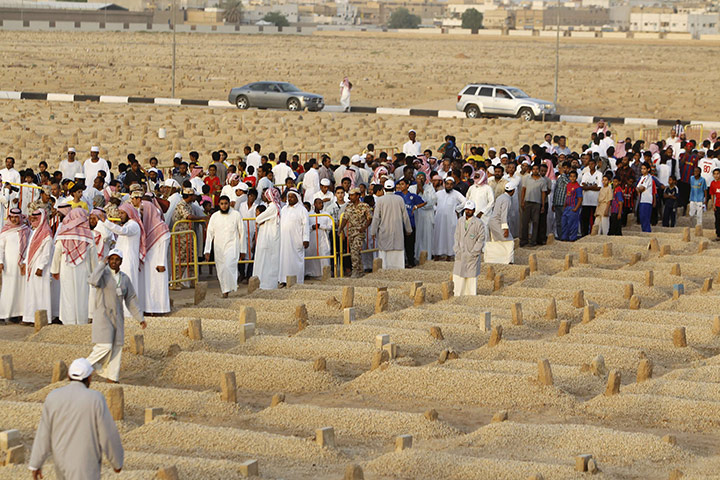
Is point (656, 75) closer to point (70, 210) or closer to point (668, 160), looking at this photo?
point (668, 160)

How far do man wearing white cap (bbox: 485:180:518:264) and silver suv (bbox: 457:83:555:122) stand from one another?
64.3 ft

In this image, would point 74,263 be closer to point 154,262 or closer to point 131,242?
point 131,242

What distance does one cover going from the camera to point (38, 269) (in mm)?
13500

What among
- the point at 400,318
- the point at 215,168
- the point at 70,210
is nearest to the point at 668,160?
the point at 215,168

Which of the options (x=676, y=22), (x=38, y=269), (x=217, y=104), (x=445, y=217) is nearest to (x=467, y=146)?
(x=445, y=217)

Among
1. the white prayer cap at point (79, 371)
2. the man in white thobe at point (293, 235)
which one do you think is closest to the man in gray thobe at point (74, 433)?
the white prayer cap at point (79, 371)

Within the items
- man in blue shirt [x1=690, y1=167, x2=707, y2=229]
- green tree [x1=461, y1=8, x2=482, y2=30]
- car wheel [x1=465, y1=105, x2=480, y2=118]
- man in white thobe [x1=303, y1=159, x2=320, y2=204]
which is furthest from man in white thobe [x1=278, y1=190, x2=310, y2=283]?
green tree [x1=461, y1=8, x2=482, y2=30]

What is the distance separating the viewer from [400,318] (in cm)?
1323

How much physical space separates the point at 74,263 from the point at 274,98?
1009 inches

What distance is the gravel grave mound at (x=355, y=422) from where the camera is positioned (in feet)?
31.2

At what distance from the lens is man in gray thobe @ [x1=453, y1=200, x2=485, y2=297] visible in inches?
555

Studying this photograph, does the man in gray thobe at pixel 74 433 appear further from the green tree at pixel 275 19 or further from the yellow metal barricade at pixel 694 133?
the green tree at pixel 275 19

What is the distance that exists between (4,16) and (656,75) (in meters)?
44.7

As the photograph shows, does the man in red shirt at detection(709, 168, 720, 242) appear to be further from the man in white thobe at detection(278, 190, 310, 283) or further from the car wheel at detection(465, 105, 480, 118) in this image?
the car wheel at detection(465, 105, 480, 118)
